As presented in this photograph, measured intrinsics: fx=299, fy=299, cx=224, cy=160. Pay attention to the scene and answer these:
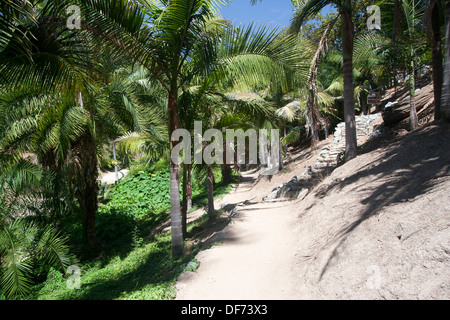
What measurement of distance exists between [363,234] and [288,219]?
9.54ft

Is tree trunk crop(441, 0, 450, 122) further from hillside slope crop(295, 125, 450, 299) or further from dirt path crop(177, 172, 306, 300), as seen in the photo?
dirt path crop(177, 172, 306, 300)

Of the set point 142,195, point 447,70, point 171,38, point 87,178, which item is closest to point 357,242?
point 447,70

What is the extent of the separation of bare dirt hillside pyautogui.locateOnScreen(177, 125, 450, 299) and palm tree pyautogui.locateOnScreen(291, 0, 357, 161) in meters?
1.04

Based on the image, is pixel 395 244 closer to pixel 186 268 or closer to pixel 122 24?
pixel 186 268

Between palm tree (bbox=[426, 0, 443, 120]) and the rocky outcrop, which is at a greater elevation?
palm tree (bbox=[426, 0, 443, 120])

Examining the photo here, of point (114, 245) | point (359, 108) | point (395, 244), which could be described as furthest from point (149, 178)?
point (359, 108)

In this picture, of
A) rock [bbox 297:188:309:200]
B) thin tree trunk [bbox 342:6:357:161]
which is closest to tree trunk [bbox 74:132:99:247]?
rock [bbox 297:188:309:200]

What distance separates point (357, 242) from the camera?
3939 mm

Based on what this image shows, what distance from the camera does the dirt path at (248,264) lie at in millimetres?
3969

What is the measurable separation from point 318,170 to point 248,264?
6.51m

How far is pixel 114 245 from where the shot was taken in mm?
10492

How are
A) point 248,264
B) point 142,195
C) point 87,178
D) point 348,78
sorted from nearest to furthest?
1. point 248,264
2. point 348,78
3. point 87,178
4. point 142,195

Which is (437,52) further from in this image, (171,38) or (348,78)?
(171,38)

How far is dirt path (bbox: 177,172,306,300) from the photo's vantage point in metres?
3.97
